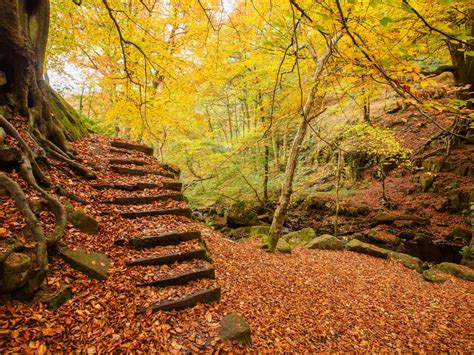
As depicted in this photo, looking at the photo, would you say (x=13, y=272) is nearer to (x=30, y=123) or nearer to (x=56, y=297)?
(x=56, y=297)

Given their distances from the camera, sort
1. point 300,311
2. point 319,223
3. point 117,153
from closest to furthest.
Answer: point 300,311
point 117,153
point 319,223

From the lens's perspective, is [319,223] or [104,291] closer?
[104,291]

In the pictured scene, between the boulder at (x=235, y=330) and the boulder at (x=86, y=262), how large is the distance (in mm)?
1579

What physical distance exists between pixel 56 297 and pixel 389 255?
912 centimetres

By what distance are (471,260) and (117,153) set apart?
37.4ft

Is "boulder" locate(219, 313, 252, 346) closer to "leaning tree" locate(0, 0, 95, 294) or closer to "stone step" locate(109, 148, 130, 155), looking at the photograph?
"leaning tree" locate(0, 0, 95, 294)

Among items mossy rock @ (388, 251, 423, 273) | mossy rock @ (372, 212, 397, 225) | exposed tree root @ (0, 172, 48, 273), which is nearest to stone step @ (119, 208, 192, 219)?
exposed tree root @ (0, 172, 48, 273)

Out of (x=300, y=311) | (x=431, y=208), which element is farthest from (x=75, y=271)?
(x=431, y=208)

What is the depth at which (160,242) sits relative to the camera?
4082 mm

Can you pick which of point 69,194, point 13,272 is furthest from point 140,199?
point 13,272

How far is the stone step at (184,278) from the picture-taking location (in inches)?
131

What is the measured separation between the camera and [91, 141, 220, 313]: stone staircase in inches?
133

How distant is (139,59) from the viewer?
27.8ft

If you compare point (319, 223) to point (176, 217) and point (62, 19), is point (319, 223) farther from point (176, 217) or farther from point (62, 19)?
point (62, 19)
